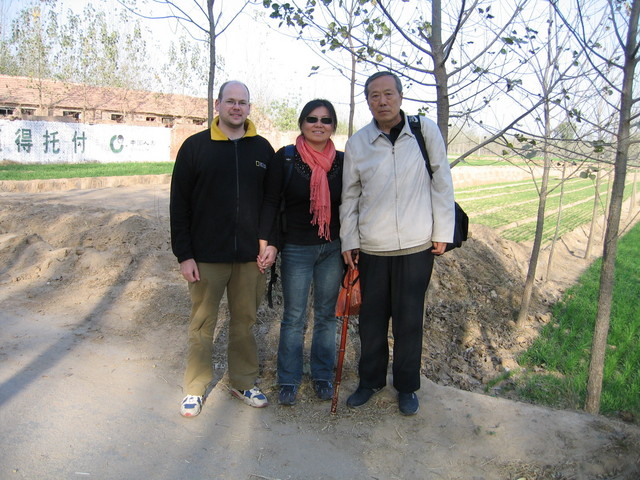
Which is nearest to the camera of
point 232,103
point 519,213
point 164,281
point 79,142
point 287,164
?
point 232,103

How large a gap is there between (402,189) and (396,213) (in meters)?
0.14

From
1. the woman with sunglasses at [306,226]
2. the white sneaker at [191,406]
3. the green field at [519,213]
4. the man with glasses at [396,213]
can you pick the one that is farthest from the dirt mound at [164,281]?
the green field at [519,213]

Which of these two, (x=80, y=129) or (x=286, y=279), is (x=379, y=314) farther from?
(x=80, y=129)

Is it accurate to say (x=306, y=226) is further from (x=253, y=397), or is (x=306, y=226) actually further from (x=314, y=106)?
(x=253, y=397)

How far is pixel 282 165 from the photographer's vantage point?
3254 millimetres

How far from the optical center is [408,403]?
3.40 metres

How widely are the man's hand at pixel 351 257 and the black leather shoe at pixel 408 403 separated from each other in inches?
34.6

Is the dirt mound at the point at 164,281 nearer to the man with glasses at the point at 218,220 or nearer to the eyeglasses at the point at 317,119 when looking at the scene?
the man with glasses at the point at 218,220

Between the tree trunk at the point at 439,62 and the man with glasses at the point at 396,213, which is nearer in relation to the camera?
the man with glasses at the point at 396,213

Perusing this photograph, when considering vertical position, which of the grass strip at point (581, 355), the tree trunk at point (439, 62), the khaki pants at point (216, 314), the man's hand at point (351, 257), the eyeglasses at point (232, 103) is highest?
the tree trunk at point (439, 62)

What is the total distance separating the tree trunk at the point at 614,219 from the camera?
141 inches

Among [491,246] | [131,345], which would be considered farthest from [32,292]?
[491,246]

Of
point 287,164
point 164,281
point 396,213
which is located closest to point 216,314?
point 287,164

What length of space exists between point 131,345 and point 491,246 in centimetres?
777
